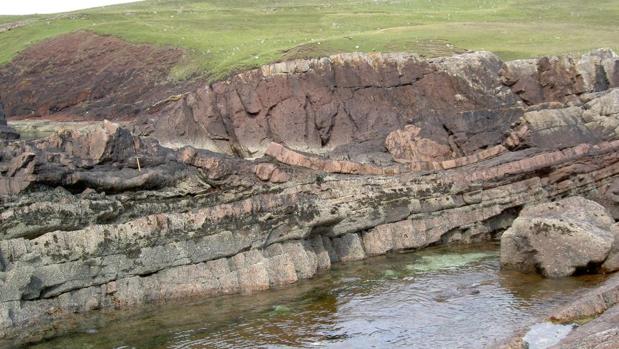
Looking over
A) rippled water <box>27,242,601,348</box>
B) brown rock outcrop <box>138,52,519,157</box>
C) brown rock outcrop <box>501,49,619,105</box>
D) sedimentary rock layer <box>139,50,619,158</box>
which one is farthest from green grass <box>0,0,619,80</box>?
rippled water <box>27,242,601,348</box>

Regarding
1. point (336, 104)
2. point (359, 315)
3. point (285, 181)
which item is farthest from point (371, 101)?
point (359, 315)

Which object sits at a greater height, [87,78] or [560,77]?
[87,78]

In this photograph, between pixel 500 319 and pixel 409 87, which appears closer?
pixel 500 319

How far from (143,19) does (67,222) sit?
43.9 metres

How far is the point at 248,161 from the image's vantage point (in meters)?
27.8

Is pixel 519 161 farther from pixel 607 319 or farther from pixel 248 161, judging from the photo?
pixel 607 319

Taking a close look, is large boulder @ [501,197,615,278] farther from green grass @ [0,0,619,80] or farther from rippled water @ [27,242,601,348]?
green grass @ [0,0,619,80]

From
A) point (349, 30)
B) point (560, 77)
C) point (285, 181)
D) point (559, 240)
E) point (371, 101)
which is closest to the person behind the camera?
point (559, 240)

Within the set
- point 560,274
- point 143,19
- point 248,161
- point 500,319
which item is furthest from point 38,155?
point 143,19

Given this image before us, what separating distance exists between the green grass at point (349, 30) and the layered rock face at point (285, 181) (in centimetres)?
948

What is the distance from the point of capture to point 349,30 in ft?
176

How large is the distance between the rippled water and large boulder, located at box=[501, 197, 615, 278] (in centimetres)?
46

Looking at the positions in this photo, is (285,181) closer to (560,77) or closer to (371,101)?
(371,101)

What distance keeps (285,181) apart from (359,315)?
273 inches
